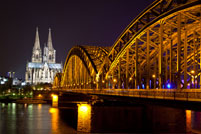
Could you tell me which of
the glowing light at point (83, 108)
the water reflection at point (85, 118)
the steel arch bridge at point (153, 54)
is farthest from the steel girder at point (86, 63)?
the water reflection at point (85, 118)

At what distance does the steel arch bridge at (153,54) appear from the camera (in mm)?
31453

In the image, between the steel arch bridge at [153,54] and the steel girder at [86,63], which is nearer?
the steel arch bridge at [153,54]

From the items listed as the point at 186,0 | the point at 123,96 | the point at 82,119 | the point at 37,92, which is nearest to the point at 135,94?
the point at 123,96

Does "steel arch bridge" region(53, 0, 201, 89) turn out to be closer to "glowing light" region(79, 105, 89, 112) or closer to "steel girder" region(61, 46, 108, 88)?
"steel girder" region(61, 46, 108, 88)

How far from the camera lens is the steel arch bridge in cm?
3145

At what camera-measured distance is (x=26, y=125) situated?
56875 mm

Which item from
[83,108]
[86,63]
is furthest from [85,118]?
[86,63]

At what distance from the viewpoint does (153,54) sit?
48.1m

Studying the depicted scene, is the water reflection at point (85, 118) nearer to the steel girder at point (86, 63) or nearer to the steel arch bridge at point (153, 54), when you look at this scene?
the steel arch bridge at point (153, 54)

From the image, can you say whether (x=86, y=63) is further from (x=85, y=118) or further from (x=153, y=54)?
(x=85, y=118)

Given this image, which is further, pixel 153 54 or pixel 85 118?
pixel 153 54

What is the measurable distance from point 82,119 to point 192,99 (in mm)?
24760

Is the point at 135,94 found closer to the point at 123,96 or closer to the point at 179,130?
the point at 123,96

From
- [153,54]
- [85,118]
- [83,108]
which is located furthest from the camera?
[153,54]
